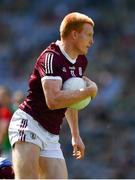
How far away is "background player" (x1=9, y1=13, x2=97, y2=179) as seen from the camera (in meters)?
6.16

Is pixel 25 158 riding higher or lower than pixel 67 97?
lower

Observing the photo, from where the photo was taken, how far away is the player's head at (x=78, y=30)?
20.6 feet

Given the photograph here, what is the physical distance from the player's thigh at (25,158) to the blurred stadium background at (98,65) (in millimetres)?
6165

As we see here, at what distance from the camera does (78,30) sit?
6301 millimetres

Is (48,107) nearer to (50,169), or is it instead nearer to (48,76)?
(48,76)

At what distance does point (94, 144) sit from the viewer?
522 inches

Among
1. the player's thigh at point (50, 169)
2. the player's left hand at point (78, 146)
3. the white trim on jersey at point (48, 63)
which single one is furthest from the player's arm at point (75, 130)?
the white trim on jersey at point (48, 63)

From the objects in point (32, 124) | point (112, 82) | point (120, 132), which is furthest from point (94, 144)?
point (32, 124)

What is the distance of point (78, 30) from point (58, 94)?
52cm

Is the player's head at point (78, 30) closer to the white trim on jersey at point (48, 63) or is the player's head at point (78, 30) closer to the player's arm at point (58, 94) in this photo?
the white trim on jersey at point (48, 63)

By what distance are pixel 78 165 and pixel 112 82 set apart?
1.83 meters

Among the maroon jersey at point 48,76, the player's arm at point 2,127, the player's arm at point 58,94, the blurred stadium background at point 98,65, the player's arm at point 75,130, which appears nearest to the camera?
the player's arm at point 58,94

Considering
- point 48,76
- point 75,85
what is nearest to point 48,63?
point 48,76

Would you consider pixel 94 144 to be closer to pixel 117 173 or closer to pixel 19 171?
pixel 117 173
